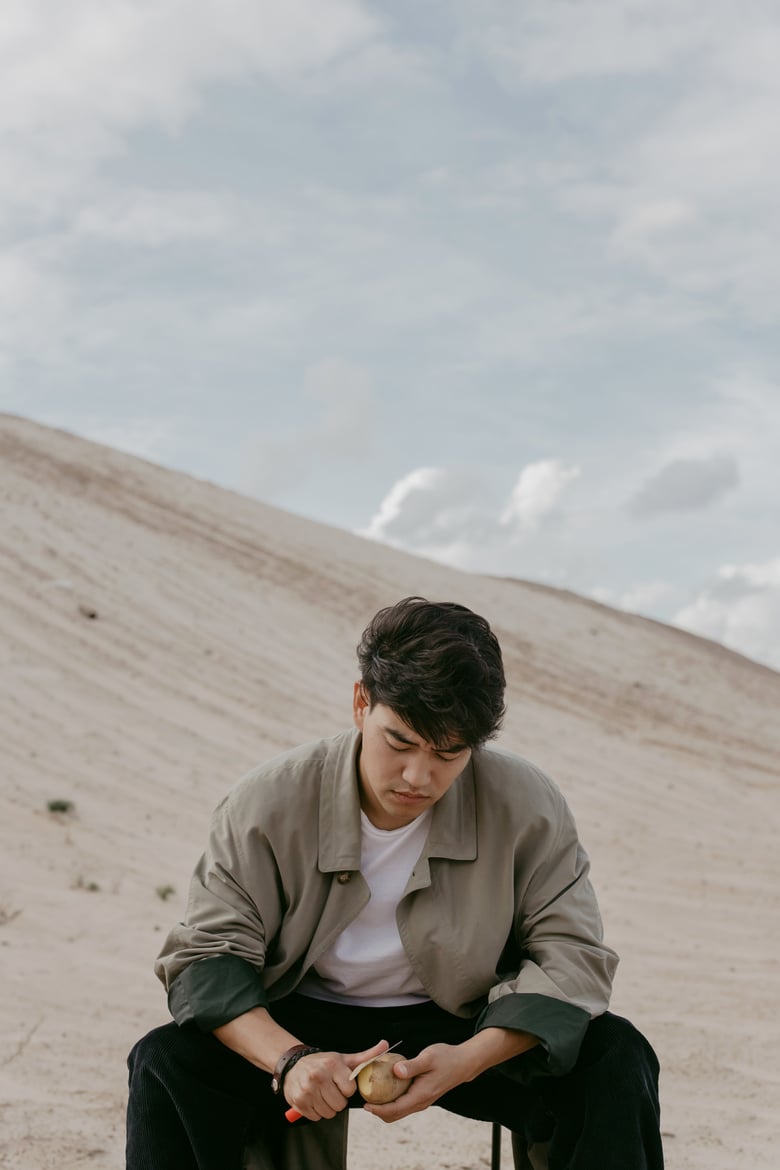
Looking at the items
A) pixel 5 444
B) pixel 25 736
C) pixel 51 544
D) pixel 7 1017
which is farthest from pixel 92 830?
pixel 5 444

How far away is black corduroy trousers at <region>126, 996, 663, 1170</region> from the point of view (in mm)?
1807

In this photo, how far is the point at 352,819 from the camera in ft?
6.58

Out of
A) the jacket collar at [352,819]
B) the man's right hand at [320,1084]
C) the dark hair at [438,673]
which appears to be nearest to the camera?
the man's right hand at [320,1084]

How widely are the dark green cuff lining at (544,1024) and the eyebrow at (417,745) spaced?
0.39m

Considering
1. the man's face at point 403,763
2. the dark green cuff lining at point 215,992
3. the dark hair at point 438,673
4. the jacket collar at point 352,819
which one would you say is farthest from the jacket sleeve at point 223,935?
the dark hair at point 438,673

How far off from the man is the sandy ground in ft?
3.25

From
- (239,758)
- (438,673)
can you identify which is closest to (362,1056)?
(438,673)

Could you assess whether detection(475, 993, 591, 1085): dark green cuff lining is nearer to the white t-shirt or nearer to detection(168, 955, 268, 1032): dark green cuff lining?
the white t-shirt

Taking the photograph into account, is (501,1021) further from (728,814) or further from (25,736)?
(728,814)

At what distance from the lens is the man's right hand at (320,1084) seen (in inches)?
69.7

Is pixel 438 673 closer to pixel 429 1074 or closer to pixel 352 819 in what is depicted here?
pixel 352 819

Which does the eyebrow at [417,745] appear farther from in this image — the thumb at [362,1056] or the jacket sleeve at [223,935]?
the thumb at [362,1056]

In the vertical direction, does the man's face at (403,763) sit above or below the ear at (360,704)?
below

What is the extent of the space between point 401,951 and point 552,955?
0.85 feet
